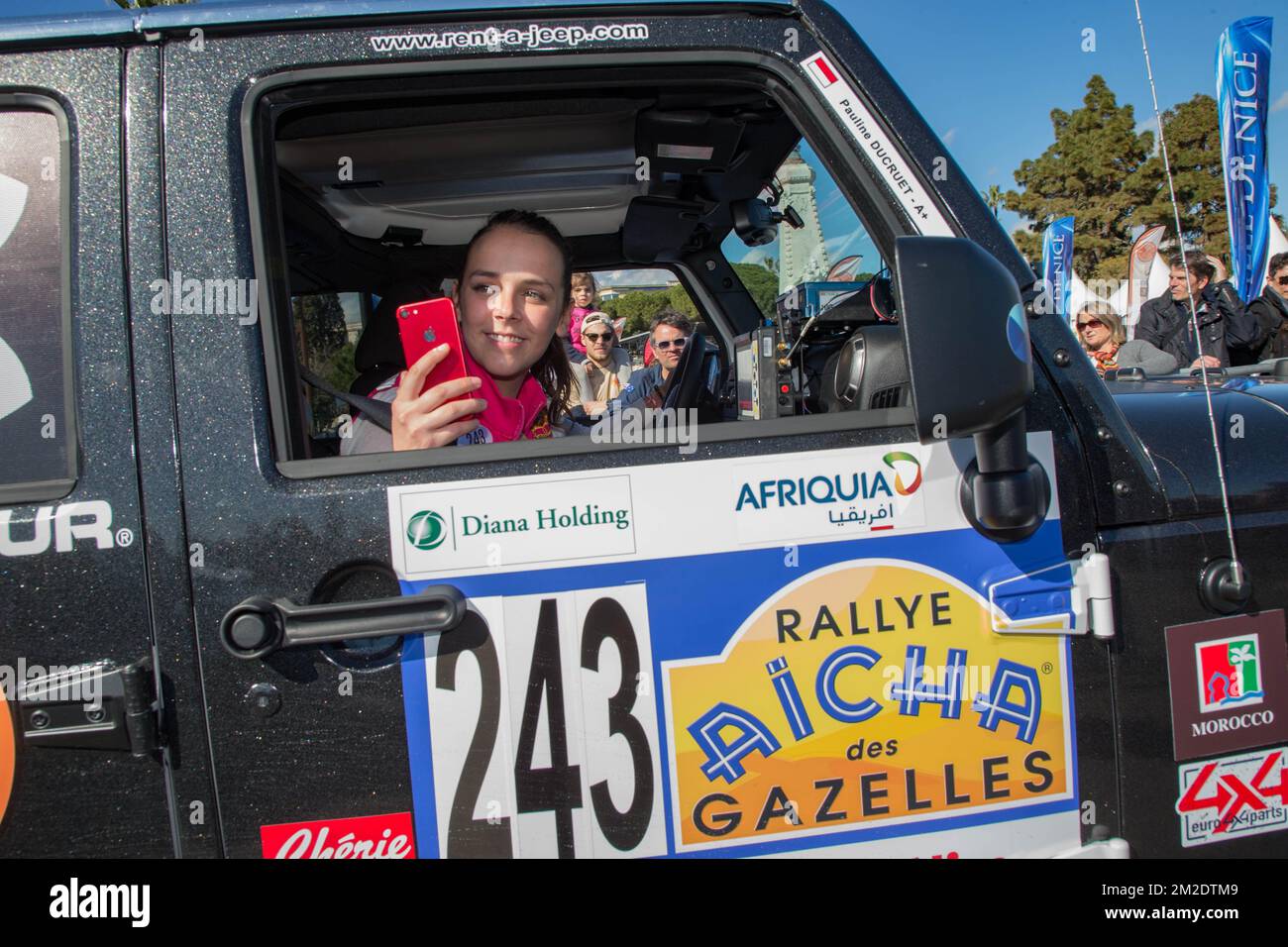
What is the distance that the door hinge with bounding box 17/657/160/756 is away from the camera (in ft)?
3.77

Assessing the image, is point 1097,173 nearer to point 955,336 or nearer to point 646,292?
point 646,292

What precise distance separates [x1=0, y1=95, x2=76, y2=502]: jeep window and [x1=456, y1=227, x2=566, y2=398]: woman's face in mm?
734

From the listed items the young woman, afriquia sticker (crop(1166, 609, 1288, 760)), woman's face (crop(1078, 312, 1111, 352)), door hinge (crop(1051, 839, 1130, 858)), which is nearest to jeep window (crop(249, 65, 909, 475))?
the young woman

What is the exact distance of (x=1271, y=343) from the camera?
5.47m

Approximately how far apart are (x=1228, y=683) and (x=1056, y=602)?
33 centimetres

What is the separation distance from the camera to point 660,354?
114 inches

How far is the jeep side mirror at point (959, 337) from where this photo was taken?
1090 mm

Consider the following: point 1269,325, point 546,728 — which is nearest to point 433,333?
point 546,728

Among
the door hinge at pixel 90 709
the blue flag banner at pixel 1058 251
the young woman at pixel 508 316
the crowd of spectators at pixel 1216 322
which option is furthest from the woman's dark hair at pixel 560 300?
the blue flag banner at pixel 1058 251

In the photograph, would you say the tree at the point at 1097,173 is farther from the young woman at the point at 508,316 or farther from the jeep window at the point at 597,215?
the young woman at the point at 508,316

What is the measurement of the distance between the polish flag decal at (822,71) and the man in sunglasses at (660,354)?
1359 millimetres

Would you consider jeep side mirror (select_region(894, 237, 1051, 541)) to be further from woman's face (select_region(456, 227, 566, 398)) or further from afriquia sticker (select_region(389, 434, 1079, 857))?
woman's face (select_region(456, 227, 566, 398))
